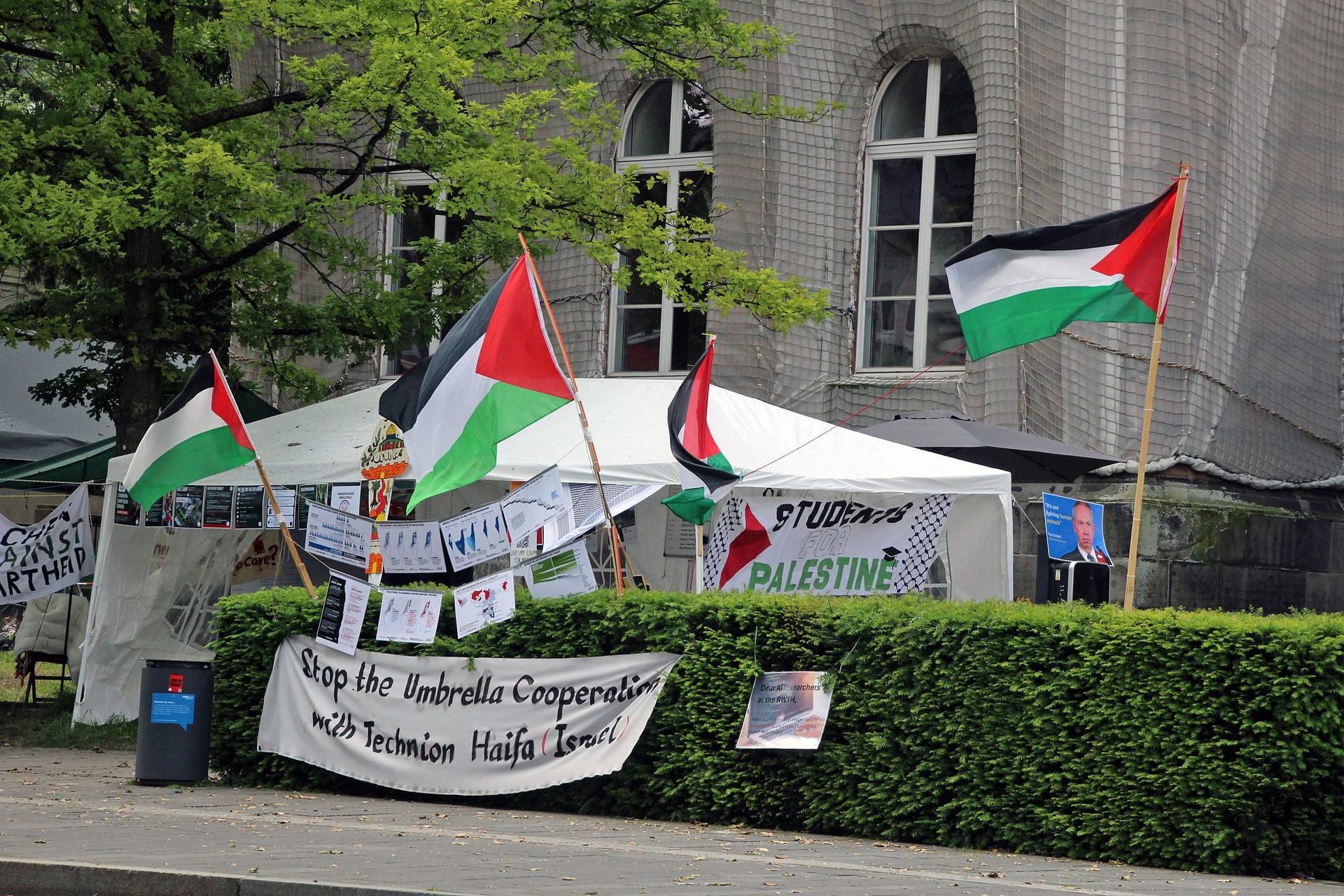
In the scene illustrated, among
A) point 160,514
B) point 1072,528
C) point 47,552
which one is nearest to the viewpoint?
point 1072,528

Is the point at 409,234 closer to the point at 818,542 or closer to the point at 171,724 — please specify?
the point at 818,542

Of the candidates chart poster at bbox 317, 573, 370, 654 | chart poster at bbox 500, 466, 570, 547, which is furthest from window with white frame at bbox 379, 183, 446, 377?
chart poster at bbox 500, 466, 570, 547

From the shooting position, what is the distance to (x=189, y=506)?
1455 cm

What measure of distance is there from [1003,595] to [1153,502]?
4.07 metres

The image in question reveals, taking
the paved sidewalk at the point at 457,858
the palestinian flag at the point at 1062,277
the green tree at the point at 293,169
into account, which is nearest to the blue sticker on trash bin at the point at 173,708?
the paved sidewalk at the point at 457,858

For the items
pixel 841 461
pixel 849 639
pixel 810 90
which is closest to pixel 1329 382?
pixel 810 90

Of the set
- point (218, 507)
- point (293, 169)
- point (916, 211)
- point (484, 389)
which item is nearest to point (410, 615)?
point (484, 389)

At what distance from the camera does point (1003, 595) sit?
13406 millimetres

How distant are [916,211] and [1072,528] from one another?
770 centimetres

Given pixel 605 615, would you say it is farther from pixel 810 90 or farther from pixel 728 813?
pixel 810 90

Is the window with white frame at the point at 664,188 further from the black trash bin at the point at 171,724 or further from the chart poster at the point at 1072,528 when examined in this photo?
the black trash bin at the point at 171,724

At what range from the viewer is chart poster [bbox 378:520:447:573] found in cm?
1186

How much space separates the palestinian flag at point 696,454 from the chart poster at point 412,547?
1.75 m

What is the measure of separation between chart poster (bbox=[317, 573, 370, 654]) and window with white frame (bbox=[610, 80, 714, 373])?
8812mm
